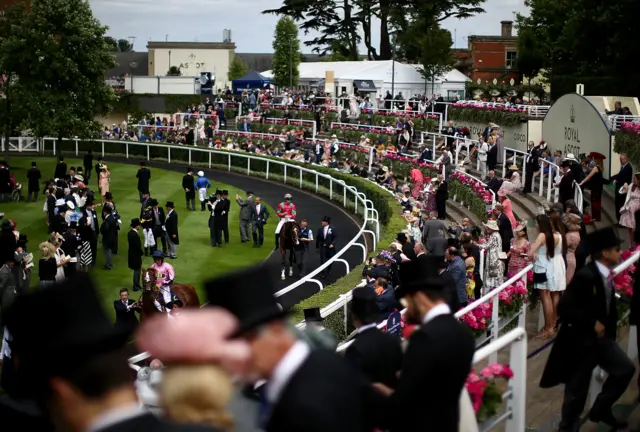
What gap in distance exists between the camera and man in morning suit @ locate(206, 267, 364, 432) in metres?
3.31

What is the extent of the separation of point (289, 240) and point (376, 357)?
1475cm

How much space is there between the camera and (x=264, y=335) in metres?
3.47

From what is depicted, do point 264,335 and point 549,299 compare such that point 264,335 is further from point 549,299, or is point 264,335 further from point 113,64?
point 113,64

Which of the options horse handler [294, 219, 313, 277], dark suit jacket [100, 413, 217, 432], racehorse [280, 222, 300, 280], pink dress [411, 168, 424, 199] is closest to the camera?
dark suit jacket [100, 413, 217, 432]

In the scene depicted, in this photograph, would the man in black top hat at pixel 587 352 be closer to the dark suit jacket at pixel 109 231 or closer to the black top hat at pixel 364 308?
the black top hat at pixel 364 308

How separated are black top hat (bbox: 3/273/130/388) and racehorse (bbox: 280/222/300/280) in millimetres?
16112

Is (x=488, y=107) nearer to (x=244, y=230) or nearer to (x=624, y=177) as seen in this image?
(x=244, y=230)

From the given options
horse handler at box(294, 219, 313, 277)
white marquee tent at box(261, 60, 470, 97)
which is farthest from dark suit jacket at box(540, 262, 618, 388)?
white marquee tent at box(261, 60, 470, 97)

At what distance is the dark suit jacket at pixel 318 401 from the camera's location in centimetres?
329

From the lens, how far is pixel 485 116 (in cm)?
3244

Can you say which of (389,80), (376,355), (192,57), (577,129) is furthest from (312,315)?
(192,57)

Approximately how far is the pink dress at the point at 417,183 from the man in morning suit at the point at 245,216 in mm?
4459

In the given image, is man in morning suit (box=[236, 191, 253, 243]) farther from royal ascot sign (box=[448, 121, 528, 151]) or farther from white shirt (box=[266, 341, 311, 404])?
white shirt (box=[266, 341, 311, 404])

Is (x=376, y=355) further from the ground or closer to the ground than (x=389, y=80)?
closer to the ground
